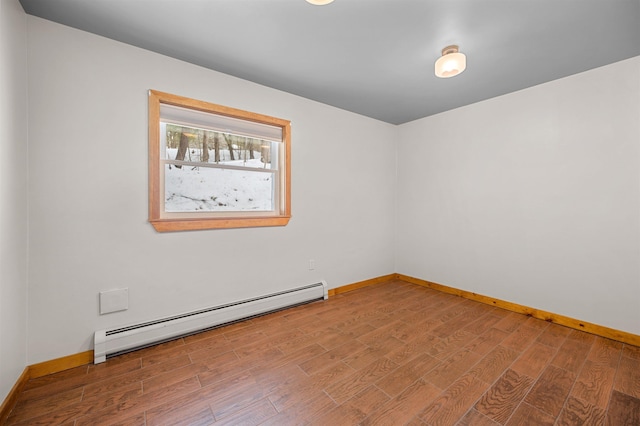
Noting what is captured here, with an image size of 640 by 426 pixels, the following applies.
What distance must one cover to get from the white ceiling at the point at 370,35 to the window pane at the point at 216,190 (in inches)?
39.7

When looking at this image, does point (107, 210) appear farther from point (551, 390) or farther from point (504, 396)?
point (551, 390)

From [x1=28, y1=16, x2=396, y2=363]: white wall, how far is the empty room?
0.05 feet

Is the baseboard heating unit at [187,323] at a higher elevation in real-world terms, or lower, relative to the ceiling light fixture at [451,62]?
lower

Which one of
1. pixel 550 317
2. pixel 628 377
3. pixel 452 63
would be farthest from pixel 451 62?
pixel 550 317

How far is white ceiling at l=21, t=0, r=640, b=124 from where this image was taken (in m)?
1.72

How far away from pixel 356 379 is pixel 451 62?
254 cm

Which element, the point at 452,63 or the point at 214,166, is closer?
the point at 452,63

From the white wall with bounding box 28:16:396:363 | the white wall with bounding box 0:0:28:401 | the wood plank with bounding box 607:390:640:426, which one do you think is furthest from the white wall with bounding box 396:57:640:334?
the white wall with bounding box 0:0:28:401

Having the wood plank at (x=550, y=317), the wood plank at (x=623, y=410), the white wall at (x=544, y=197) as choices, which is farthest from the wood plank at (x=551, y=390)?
the white wall at (x=544, y=197)

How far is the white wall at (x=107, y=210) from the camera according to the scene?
1.85 meters

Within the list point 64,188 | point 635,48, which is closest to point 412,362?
point 64,188

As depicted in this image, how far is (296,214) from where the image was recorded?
3148mm

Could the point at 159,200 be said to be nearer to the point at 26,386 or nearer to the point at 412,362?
the point at 26,386

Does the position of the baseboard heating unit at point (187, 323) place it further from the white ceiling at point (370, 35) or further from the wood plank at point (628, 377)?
the wood plank at point (628, 377)
